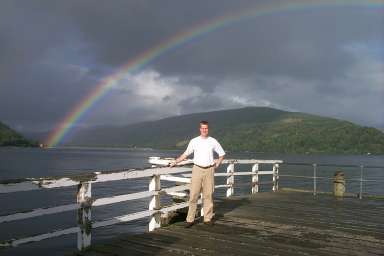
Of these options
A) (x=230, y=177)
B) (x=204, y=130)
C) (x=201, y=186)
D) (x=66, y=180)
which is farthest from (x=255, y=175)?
(x=66, y=180)

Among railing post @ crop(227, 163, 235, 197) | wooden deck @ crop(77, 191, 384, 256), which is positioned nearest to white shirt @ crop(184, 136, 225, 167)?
wooden deck @ crop(77, 191, 384, 256)

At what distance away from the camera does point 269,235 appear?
8.34m

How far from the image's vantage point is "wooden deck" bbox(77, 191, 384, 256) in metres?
7.05

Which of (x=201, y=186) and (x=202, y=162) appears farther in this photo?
(x=201, y=186)

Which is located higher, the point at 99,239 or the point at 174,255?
the point at 174,255

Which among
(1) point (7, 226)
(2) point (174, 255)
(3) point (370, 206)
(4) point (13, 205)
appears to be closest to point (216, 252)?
(2) point (174, 255)

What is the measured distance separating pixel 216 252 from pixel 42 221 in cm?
2614

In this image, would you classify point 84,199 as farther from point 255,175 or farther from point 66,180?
point 255,175

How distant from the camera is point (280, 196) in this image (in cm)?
1552

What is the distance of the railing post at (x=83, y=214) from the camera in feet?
22.2

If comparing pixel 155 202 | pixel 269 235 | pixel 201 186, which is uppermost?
pixel 201 186

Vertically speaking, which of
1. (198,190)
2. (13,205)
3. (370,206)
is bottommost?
(13,205)

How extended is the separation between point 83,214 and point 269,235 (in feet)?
12.3

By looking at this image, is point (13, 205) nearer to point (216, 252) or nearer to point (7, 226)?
point (7, 226)
